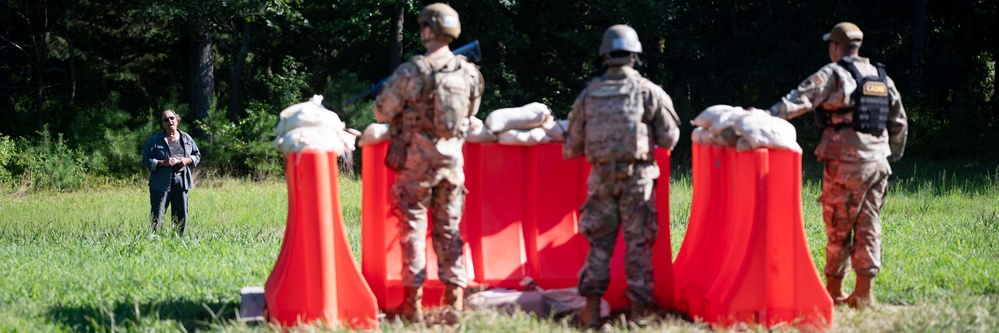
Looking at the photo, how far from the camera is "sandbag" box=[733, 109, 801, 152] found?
6.55m

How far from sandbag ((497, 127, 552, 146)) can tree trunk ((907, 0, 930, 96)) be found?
1922cm

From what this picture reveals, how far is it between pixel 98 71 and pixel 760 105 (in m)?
16.3

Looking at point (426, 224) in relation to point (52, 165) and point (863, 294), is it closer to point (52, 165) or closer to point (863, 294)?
point (863, 294)

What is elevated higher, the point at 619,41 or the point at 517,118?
the point at 619,41

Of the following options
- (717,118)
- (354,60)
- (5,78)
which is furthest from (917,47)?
(5,78)

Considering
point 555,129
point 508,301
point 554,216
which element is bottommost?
point 508,301

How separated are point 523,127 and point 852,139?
2276 mm

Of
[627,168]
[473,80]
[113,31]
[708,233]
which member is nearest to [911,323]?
[708,233]

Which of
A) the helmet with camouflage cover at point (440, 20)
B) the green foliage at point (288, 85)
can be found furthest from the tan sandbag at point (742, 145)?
the green foliage at point (288, 85)

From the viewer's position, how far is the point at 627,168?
22.0ft

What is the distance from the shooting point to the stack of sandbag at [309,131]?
6.55 meters

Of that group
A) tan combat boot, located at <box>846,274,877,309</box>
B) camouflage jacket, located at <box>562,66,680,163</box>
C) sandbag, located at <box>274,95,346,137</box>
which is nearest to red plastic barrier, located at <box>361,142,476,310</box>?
sandbag, located at <box>274,95,346,137</box>

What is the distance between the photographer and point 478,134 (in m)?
7.42

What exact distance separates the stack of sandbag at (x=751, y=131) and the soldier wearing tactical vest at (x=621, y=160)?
344 millimetres
